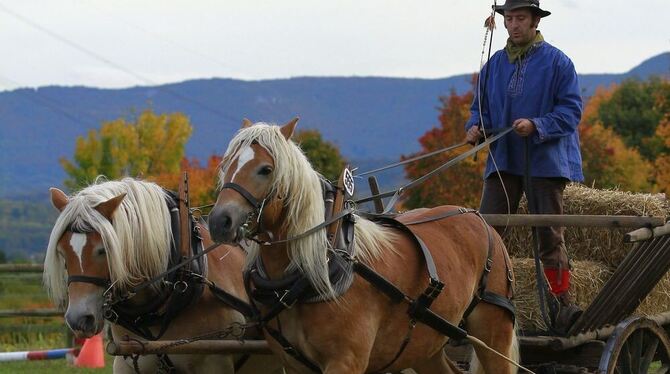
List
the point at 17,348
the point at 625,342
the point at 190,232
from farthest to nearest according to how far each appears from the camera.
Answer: the point at 17,348, the point at 625,342, the point at 190,232

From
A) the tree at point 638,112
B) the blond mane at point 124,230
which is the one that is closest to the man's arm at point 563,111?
the blond mane at point 124,230

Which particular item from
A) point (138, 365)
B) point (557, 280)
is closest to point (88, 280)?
point (138, 365)

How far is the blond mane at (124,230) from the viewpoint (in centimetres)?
588

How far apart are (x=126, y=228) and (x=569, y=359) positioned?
2991 mm

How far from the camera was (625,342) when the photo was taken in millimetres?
7219

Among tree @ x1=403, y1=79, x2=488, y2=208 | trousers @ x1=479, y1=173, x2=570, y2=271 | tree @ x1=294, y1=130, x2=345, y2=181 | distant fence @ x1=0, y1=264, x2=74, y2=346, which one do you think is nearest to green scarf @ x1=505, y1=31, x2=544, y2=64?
trousers @ x1=479, y1=173, x2=570, y2=271

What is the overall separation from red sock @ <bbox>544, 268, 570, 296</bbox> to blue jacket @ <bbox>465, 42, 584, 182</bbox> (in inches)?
23.4

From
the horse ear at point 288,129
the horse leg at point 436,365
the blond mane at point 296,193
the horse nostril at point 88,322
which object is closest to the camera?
the blond mane at point 296,193

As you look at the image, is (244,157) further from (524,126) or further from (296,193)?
(524,126)

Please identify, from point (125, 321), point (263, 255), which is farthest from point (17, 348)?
point (263, 255)

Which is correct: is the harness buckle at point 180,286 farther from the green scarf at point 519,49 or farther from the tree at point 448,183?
the tree at point 448,183

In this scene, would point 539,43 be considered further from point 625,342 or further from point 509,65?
point 625,342

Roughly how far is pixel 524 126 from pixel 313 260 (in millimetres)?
2060

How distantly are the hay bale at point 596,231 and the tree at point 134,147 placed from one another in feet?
187
